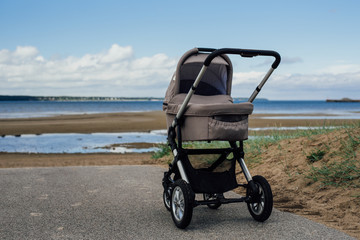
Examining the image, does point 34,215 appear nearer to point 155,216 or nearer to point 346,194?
point 155,216

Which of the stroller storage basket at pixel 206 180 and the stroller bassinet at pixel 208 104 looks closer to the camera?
the stroller bassinet at pixel 208 104

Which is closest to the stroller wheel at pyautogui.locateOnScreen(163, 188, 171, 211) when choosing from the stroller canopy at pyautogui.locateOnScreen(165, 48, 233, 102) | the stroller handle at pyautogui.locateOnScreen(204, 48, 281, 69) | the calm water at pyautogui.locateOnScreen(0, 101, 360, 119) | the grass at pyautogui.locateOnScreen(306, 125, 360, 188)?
the stroller canopy at pyautogui.locateOnScreen(165, 48, 233, 102)

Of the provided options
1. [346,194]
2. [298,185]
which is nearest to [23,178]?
[298,185]

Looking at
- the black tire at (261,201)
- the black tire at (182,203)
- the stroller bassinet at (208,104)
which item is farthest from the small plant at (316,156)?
the black tire at (182,203)

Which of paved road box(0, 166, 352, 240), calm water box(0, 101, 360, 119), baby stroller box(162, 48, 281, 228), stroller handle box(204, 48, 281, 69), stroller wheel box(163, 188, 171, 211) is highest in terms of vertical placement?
stroller handle box(204, 48, 281, 69)

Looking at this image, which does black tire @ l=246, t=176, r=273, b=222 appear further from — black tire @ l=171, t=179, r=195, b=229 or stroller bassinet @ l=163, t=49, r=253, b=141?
black tire @ l=171, t=179, r=195, b=229

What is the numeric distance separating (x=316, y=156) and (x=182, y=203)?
364cm

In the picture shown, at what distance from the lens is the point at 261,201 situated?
5.18 meters

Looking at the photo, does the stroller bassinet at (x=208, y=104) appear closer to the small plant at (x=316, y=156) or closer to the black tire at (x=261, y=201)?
the black tire at (x=261, y=201)

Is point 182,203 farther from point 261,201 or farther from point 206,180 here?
point 261,201

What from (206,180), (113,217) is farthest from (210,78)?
(113,217)

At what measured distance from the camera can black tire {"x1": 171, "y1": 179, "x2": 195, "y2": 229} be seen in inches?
185

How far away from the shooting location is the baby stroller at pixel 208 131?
15.8 ft

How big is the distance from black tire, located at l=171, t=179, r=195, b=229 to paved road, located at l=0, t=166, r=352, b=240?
5.3 inches
